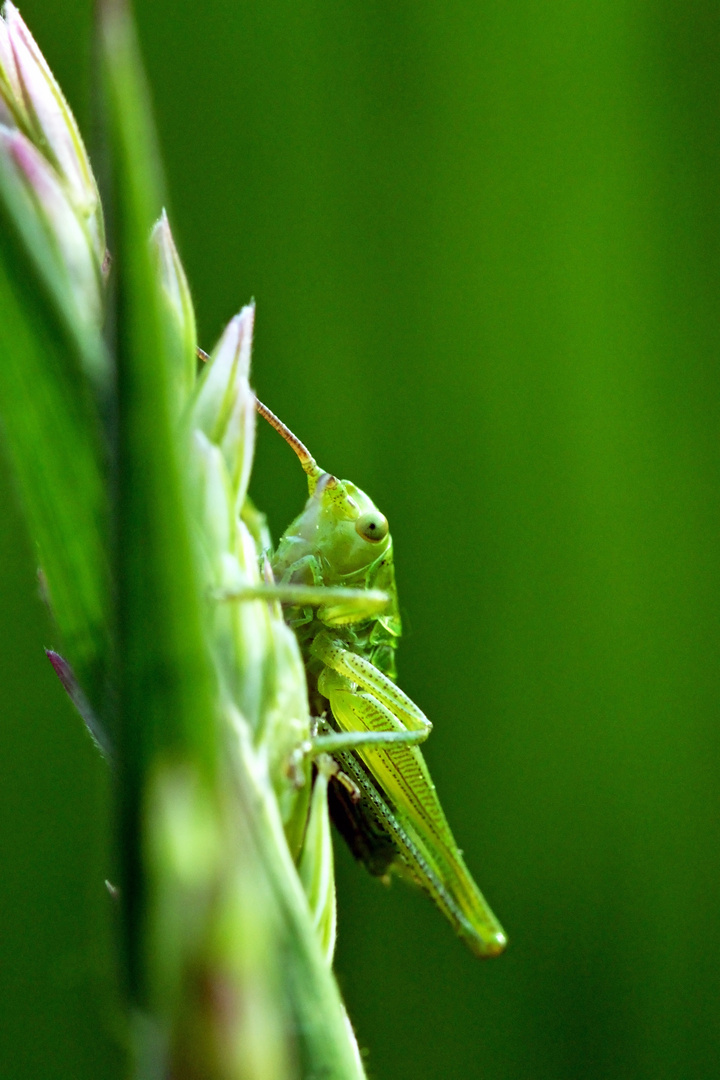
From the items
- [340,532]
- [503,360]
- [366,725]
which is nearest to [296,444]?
[340,532]

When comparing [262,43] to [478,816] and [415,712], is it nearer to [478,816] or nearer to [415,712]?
[415,712]

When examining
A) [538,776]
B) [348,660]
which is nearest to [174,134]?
[348,660]

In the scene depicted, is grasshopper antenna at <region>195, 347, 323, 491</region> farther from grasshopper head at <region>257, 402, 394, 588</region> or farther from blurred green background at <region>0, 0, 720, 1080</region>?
blurred green background at <region>0, 0, 720, 1080</region>

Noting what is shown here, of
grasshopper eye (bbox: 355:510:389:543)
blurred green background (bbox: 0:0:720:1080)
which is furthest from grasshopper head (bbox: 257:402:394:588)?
blurred green background (bbox: 0:0:720:1080)

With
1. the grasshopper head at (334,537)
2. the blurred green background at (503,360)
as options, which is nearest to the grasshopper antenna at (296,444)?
the grasshopper head at (334,537)

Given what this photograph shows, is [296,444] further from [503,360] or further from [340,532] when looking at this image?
[503,360]

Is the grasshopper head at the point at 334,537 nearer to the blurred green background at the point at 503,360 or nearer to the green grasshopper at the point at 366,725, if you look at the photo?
the green grasshopper at the point at 366,725
